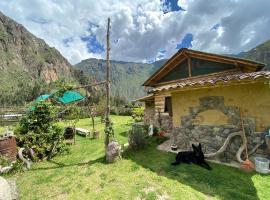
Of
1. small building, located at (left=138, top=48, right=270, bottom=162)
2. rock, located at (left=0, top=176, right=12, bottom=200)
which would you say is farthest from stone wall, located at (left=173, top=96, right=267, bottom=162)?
rock, located at (left=0, top=176, right=12, bottom=200)

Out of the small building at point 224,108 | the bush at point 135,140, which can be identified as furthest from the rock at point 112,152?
the small building at point 224,108

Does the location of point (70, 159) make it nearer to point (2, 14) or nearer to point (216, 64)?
point (216, 64)

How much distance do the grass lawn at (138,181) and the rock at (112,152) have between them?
21cm

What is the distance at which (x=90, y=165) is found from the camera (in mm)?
6773

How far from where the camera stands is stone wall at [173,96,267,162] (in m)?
6.14

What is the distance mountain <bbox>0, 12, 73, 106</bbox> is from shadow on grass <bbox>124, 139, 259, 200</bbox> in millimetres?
106850

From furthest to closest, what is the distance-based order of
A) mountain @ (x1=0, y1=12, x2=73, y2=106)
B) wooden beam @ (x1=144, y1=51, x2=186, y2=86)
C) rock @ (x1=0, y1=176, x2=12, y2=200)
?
1. mountain @ (x1=0, y1=12, x2=73, y2=106)
2. wooden beam @ (x1=144, y1=51, x2=186, y2=86)
3. rock @ (x1=0, y1=176, x2=12, y2=200)

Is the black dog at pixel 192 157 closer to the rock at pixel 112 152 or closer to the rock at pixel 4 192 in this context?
the rock at pixel 112 152

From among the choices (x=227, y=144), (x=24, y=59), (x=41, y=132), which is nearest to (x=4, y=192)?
(x=41, y=132)

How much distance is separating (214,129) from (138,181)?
139 inches

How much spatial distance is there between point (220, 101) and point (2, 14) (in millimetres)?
188631

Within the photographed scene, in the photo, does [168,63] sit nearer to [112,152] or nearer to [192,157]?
[192,157]

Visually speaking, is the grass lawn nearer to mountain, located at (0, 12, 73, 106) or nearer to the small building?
the small building

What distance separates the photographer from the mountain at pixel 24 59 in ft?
367
